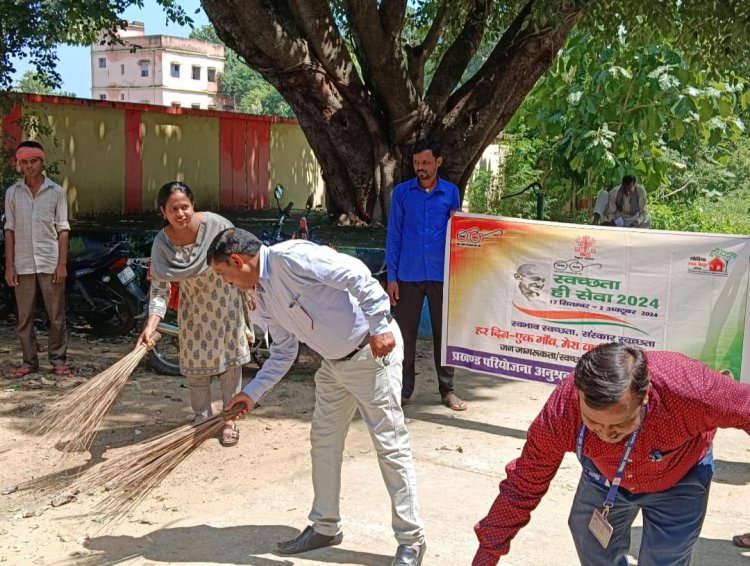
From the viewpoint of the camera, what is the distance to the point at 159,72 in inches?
2707

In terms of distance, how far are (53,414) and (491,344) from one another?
2.78 meters

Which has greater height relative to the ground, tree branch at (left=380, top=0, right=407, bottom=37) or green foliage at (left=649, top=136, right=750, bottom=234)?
tree branch at (left=380, top=0, right=407, bottom=37)

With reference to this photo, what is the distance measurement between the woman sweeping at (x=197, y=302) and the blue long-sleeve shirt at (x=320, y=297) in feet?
4.74

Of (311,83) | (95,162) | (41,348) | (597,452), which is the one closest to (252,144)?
(95,162)

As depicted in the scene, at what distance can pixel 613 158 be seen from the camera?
13750 mm

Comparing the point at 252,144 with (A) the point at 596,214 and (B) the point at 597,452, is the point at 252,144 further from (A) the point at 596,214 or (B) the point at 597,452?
(B) the point at 597,452

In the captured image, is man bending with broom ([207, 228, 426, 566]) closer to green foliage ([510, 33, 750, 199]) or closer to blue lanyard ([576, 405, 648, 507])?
blue lanyard ([576, 405, 648, 507])

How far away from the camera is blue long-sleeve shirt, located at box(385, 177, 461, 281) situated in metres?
6.30

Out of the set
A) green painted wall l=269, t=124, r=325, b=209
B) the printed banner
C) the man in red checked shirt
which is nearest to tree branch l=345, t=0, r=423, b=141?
the printed banner

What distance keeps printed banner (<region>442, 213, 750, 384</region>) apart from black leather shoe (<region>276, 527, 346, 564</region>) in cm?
219

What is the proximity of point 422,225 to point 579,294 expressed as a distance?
4.03 ft

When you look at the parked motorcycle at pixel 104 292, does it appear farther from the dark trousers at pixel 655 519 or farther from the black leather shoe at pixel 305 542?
the dark trousers at pixel 655 519

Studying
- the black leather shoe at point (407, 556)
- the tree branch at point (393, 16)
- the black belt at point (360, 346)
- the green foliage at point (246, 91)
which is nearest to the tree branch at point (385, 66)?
the tree branch at point (393, 16)

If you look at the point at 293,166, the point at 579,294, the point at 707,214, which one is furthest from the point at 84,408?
the point at 707,214
